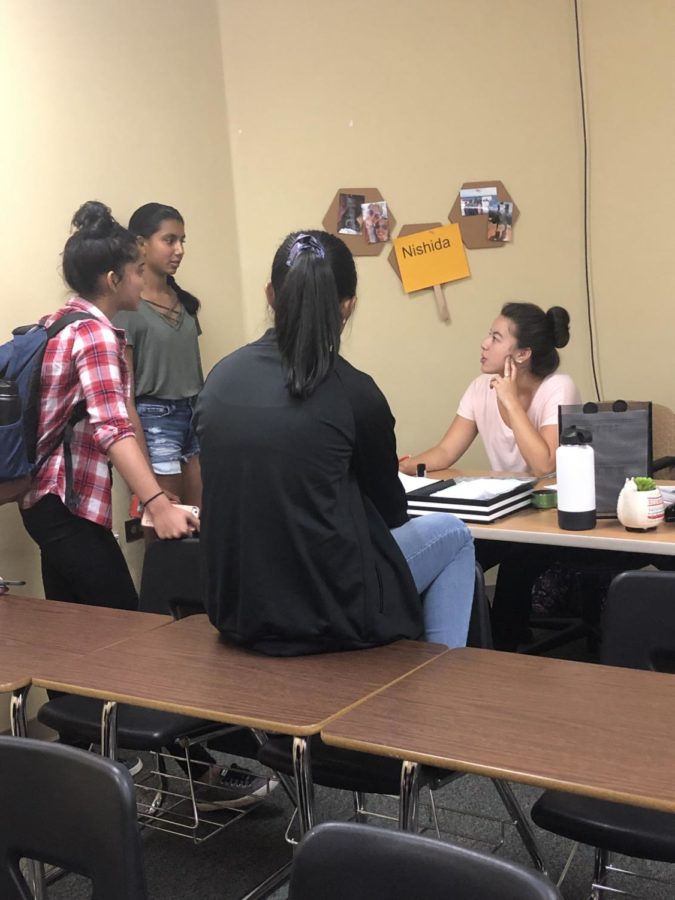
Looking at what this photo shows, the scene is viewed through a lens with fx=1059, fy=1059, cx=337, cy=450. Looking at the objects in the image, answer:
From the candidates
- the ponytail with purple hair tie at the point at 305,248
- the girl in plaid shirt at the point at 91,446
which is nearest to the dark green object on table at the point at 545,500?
the girl in plaid shirt at the point at 91,446

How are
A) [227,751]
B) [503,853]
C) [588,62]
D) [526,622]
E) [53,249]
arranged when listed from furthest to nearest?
[588,62] → [526,622] → [53,249] → [227,751] → [503,853]

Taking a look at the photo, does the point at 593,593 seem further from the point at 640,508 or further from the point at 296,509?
the point at 296,509

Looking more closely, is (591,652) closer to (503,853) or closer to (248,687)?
(503,853)

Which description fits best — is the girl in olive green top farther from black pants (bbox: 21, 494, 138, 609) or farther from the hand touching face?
the hand touching face

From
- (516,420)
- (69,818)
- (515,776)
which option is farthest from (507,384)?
(69,818)

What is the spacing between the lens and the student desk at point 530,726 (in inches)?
54.4

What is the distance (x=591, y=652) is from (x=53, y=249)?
7.28 feet

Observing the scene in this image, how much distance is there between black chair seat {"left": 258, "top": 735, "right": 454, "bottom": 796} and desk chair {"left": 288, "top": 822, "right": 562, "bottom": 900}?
704mm

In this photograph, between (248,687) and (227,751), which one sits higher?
(248,687)

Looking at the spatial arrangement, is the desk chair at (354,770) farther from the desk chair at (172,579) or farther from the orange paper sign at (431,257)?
the orange paper sign at (431,257)

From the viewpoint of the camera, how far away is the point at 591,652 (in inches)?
141

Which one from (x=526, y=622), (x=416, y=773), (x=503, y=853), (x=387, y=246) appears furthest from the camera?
(x=387, y=246)

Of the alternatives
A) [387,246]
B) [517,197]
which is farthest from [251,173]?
[517,197]

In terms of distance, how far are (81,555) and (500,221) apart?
88.7 inches
